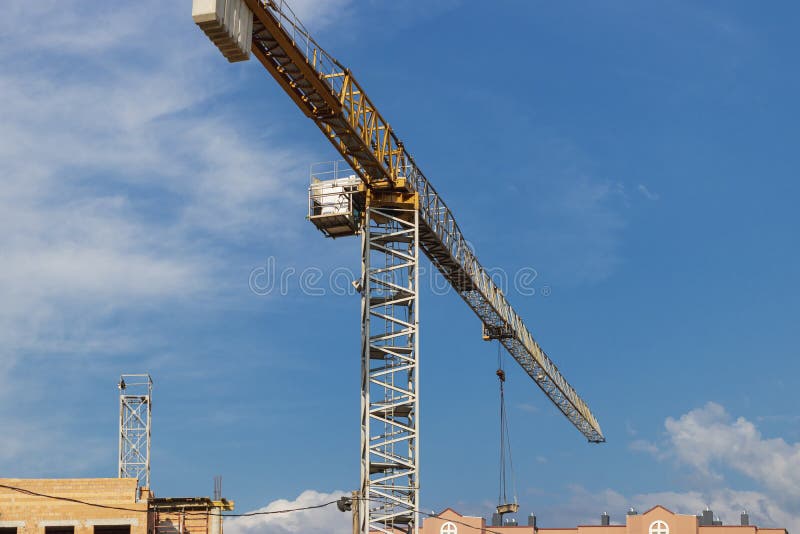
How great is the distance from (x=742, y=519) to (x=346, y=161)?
4513 centimetres

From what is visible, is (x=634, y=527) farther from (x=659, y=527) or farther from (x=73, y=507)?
(x=73, y=507)

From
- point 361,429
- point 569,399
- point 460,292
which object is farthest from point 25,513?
point 569,399

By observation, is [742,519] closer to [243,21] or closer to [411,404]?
[411,404]

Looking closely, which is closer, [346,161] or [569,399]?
[346,161]

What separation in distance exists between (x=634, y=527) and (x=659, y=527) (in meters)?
1.65

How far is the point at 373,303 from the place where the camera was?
54.2 metres

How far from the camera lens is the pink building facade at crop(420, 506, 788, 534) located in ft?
260

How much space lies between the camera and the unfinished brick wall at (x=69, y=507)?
49.0m

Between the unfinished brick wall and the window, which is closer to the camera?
the unfinished brick wall

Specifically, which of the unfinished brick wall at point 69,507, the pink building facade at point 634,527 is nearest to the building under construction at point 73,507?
the unfinished brick wall at point 69,507

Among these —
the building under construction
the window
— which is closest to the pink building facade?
the window

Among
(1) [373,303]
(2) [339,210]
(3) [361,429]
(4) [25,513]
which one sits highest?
(2) [339,210]

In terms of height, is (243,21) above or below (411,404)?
above

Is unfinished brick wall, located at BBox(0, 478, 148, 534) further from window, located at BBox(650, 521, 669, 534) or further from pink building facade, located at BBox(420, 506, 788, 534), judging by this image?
window, located at BBox(650, 521, 669, 534)
